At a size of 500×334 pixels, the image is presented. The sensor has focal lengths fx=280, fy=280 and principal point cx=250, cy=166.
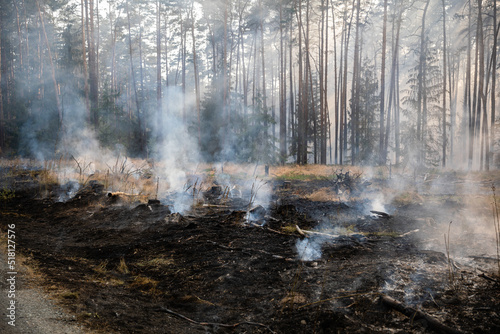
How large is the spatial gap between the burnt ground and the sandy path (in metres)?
0.15

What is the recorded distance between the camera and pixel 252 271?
4.72 metres

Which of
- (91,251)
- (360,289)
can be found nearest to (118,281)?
(91,251)

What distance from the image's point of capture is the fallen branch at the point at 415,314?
273cm

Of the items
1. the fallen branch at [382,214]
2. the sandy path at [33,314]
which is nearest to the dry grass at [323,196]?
the fallen branch at [382,214]

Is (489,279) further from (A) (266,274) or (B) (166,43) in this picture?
(B) (166,43)

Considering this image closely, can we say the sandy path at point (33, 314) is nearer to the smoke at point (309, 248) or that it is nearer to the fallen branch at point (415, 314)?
the fallen branch at point (415, 314)

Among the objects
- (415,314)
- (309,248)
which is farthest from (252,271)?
(415,314)

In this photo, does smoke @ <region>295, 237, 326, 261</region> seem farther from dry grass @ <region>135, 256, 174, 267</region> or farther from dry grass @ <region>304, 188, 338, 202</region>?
dry grass @ <region>304, 188, 338, 202</region>

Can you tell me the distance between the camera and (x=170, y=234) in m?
6.65

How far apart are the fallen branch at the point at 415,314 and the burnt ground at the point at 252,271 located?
20mm

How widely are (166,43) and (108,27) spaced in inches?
320

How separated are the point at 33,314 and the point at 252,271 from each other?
9.59 ft

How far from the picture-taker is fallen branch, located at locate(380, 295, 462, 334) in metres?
2.73

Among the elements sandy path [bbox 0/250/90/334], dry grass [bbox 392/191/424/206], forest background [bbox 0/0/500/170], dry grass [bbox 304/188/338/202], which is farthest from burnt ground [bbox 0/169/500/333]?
forest background [bbox 0/0/500/170]
